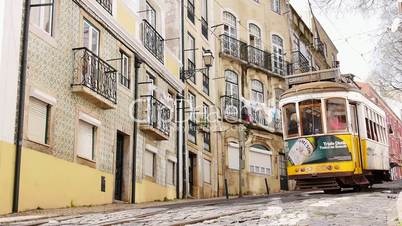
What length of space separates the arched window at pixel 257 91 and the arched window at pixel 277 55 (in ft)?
6.02

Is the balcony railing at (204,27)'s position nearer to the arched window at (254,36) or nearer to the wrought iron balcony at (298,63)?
the arched window at (254,36)

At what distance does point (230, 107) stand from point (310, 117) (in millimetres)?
12345

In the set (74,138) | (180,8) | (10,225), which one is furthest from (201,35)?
(10,225)

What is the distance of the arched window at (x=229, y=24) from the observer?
29.2m

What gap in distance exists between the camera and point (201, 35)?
84.8 feet

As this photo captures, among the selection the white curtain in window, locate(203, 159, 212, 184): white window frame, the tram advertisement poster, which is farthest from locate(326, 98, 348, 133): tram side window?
the white curtain in window

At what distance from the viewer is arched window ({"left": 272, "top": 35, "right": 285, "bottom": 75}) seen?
32.5m

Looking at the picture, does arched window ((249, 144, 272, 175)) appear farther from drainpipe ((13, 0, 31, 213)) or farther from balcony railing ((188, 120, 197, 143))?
drainpipe ((13, 0, 31, 213))

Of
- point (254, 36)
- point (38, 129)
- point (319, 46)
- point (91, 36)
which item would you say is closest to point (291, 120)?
point (91, 36)

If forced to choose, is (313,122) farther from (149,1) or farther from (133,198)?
(149,1)

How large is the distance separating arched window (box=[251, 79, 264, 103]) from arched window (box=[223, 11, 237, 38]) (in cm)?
287

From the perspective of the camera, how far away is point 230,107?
27875 mm

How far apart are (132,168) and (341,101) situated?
6.45m

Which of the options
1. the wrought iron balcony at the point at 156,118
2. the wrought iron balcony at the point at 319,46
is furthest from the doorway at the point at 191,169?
the wrought iron balcony at the point at 319,46
